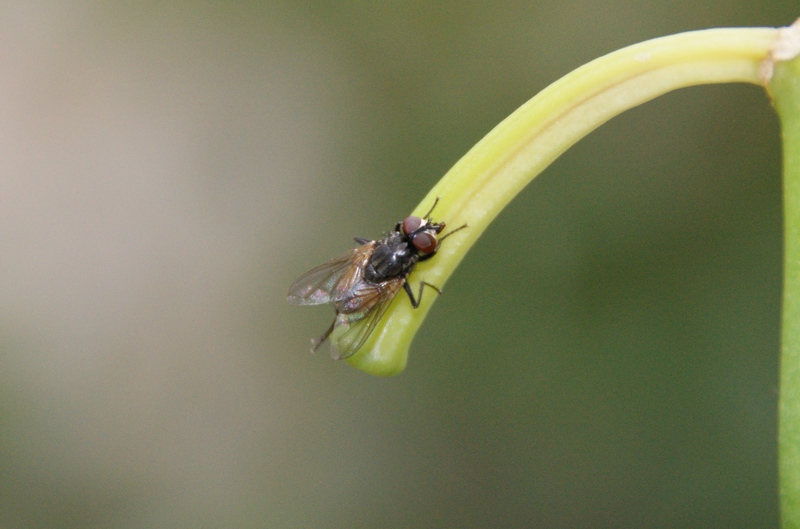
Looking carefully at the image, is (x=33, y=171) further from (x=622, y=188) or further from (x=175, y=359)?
(x=622, y=188)

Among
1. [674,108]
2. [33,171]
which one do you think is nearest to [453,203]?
[674,108]

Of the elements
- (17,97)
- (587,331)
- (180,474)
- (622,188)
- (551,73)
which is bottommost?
(180,474)

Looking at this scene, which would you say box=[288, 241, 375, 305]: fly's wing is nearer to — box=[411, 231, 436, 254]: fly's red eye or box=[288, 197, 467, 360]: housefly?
box=[288, 197, 467, 360]: housefly

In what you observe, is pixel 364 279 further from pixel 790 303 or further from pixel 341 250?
pixel 341 250

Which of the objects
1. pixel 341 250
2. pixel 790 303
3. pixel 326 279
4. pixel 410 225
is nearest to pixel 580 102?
pixel 790 303

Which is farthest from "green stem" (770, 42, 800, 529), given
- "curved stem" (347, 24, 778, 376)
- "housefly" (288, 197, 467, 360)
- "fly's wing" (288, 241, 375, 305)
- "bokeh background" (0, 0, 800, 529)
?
"bokeh background" (0, 0, 800, 529)

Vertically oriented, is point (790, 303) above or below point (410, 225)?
below

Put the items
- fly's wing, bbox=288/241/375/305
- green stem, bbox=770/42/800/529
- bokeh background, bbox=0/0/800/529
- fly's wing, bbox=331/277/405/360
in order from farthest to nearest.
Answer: bokeh background, bbox=0/0/800/529 → fly's wing, bbox=288/241/375/305 → fly's wing, bbox=331/277/405/360 → green stem, bbox=770/42/800/529
